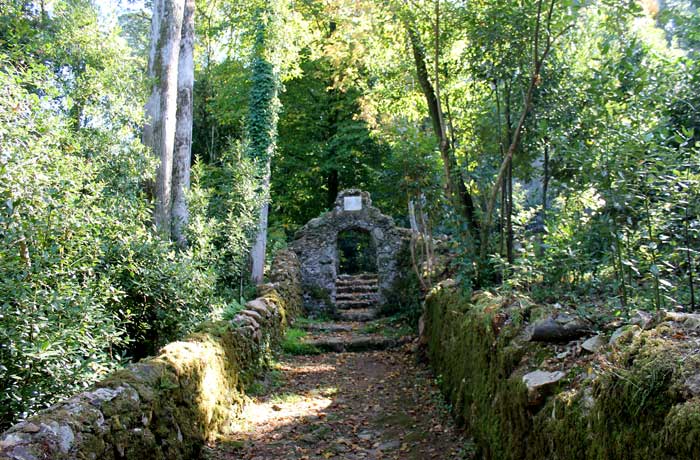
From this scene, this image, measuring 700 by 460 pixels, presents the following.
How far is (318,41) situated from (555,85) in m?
10.3

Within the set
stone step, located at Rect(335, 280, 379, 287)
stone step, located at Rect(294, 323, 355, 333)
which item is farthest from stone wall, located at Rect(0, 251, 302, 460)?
stone step, located at Rect(335, 280, 379, 287)

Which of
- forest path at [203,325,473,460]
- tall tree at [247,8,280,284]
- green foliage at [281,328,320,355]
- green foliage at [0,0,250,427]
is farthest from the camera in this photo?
tall tree at [247,8,280,284]

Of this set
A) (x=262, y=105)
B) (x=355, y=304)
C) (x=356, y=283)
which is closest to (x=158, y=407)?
(x=262, y=105)

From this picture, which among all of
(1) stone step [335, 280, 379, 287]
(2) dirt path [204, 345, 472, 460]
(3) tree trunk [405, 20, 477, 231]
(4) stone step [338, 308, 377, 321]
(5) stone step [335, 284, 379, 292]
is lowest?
(2) dirt path [204, 345, 472, 460]

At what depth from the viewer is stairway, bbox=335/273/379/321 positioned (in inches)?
543

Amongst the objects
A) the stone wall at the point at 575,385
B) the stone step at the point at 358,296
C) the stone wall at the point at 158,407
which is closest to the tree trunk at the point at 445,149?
the stone wall at the point at 575,385

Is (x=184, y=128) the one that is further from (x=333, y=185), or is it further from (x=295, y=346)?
(x=333, y=185)

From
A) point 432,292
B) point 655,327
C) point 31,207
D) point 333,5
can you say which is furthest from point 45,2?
point 655,327

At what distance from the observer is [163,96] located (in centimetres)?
825

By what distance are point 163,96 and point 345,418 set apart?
5354 millimetres

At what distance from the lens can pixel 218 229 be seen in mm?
9516

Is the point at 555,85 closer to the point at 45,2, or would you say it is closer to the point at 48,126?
the point at 48,126

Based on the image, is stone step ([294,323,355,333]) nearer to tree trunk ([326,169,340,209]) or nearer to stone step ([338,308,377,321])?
stone step ([338,308,377,321])

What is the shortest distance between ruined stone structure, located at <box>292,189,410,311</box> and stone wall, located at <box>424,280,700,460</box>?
817 centimetres
